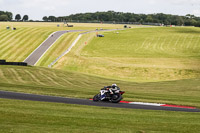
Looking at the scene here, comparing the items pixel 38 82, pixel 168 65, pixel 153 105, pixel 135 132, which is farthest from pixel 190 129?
pixel 168 65

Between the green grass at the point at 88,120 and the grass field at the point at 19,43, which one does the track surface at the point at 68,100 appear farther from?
the grass field at the point at 19,43

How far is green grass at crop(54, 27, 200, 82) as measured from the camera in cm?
6366

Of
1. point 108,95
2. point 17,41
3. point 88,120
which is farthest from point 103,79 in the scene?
point 17,41

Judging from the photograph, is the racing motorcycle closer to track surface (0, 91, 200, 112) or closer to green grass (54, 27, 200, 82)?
track surface (0, 91, 200, 112)

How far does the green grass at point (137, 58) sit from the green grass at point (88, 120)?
38150 millimetres

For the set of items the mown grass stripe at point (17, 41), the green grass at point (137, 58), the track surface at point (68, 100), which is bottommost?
the green grass at point (137, 58)

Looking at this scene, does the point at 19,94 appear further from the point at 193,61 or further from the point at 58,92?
the point at 193,61

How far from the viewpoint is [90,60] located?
73750 millimetres

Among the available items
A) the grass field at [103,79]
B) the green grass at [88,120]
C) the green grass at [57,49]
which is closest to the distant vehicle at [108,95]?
the grass field at [103,79]

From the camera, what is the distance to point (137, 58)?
7781 cm

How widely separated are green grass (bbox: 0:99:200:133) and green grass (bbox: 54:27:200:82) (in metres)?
38.1

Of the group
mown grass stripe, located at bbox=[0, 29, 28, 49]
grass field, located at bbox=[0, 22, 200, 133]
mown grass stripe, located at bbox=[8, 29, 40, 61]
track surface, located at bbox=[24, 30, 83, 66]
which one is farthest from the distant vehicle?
mown grass stripe, located at bbox=[0, 29, 28, 49]

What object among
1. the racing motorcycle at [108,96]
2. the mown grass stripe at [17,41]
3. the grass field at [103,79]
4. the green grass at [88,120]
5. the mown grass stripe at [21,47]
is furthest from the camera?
the mown grass stripe at [17,41]

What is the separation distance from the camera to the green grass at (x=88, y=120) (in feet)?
53.2
